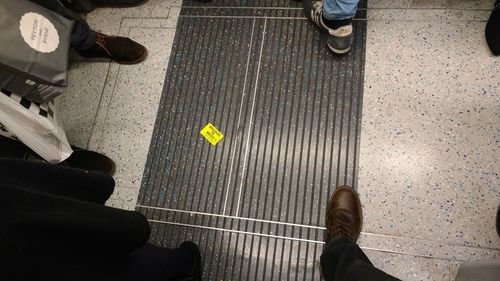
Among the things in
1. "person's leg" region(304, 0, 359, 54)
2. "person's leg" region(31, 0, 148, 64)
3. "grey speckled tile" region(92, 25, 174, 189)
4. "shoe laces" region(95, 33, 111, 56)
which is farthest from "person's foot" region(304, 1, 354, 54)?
"shoe laces" region(95, 33, 111, 56)

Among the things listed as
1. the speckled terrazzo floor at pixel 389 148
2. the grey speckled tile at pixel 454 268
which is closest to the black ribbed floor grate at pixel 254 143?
the speckled terrazzo floor at pixel 389 148

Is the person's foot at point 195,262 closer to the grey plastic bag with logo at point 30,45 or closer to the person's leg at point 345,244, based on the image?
the person's leg at point 345,244

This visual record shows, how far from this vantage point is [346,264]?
1192 millimetres

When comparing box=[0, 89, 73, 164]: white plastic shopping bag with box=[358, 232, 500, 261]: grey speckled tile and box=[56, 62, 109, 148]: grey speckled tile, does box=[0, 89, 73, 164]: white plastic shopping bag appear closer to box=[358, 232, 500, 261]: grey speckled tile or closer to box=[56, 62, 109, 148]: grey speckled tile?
box=[56, 62, 109, 148]: grey speckled tile

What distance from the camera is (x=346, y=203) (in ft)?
4.89

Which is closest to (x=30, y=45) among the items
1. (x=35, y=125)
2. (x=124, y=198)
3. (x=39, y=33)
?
(x=39, y=33)

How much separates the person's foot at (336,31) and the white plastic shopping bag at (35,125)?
1256 mm

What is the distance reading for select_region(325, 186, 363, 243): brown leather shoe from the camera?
1.45 metres

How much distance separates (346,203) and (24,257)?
114 cm

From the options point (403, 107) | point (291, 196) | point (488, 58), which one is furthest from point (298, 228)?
point (488, 58)

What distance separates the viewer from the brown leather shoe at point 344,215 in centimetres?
145

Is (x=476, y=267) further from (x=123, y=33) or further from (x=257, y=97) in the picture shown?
(x=123, y=33)

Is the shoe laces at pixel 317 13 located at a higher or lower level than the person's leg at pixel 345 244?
higher

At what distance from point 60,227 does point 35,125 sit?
0.75 metres
